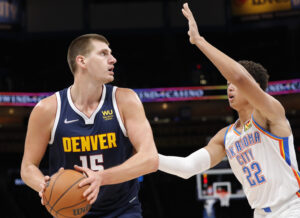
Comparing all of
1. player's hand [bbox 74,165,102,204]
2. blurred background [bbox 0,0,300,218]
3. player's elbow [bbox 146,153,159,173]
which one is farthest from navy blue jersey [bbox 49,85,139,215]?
blurred background [bbox 0,0,300,218]

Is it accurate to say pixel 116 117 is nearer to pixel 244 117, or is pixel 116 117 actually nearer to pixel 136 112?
pixel 136 112

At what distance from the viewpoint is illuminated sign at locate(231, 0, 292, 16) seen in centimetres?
1781

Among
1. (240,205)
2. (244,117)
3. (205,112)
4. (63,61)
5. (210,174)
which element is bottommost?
(240,205)

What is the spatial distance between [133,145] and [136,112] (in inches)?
9.6

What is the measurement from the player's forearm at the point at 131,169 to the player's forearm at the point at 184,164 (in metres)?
1.03

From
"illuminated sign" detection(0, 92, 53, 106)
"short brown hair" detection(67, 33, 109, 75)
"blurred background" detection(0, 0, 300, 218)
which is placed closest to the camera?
"short brown hair" detection(67, 33, 109, 75)

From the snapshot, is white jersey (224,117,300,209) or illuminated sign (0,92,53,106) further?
illuminated sign (0,92,53,106)

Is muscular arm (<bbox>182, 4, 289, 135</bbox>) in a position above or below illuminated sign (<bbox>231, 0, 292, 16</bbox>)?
below

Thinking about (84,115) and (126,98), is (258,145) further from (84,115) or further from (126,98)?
(84,115)

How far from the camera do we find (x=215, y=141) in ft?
15.1

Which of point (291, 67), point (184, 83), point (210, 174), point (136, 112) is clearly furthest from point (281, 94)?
point (136, 112)

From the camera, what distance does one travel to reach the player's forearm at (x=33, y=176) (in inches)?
129

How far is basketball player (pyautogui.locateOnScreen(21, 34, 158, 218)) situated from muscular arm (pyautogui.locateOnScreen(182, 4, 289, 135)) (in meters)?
0.69

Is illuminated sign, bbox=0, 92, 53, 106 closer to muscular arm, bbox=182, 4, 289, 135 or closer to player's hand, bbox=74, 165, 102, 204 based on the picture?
muscular arm, bbox=182, 4, 289, 135
